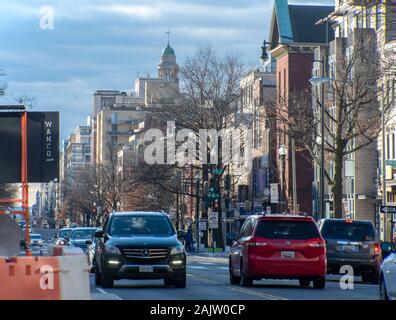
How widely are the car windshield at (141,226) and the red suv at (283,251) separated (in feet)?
6.37

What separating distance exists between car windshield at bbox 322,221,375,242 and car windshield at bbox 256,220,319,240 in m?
6.56

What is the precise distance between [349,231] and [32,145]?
1665cm

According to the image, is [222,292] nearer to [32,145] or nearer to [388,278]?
[388,278]

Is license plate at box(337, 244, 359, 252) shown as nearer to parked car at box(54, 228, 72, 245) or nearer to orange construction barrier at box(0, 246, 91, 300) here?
parked car at box(54, 228, 72, 245)

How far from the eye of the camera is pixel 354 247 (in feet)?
116

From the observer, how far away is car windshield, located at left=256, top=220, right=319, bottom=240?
28969 millimetres

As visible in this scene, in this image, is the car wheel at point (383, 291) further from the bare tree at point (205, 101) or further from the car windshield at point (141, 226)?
the bare tree at point (205, 101)

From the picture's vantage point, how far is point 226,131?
84500mm

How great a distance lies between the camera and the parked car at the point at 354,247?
35.1m

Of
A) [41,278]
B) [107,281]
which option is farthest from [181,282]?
[41,278]

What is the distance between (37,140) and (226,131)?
210 ft
